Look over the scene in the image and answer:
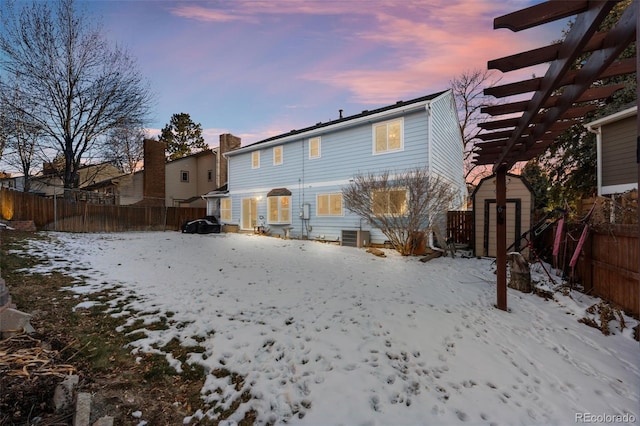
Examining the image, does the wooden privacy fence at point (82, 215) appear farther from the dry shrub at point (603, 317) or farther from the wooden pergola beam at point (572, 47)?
the dry shrub at point (603, 317)

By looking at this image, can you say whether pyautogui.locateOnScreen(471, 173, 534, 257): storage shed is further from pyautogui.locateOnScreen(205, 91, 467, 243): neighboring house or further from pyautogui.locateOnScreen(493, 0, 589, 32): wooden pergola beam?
pyautogui.locateOnScreen(493, 0, 589, 32): wooden pergola beam

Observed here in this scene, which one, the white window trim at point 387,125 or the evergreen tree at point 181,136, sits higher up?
the evergreen tree at point 181,136

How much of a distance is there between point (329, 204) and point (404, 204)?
4491mm

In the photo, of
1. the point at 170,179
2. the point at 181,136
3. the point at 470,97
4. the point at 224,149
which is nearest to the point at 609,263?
the point at 224,149

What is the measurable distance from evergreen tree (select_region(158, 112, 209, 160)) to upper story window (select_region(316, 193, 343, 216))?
31364mm

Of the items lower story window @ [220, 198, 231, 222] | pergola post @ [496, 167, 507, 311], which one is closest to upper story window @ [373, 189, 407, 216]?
pergola post @ [496, 167, 507, 311]

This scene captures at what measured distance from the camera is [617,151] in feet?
31.5

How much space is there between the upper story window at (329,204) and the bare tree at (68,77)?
12.5m

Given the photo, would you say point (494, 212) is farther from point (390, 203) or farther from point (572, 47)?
point (572, 47)

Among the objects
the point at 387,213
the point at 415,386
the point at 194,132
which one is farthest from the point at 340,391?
the point at 194,132

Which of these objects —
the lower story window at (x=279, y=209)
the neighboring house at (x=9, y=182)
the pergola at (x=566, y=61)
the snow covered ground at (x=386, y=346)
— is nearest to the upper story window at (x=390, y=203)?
the snow covered ground at (x=386, y=346)

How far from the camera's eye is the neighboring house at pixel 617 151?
910 cm
